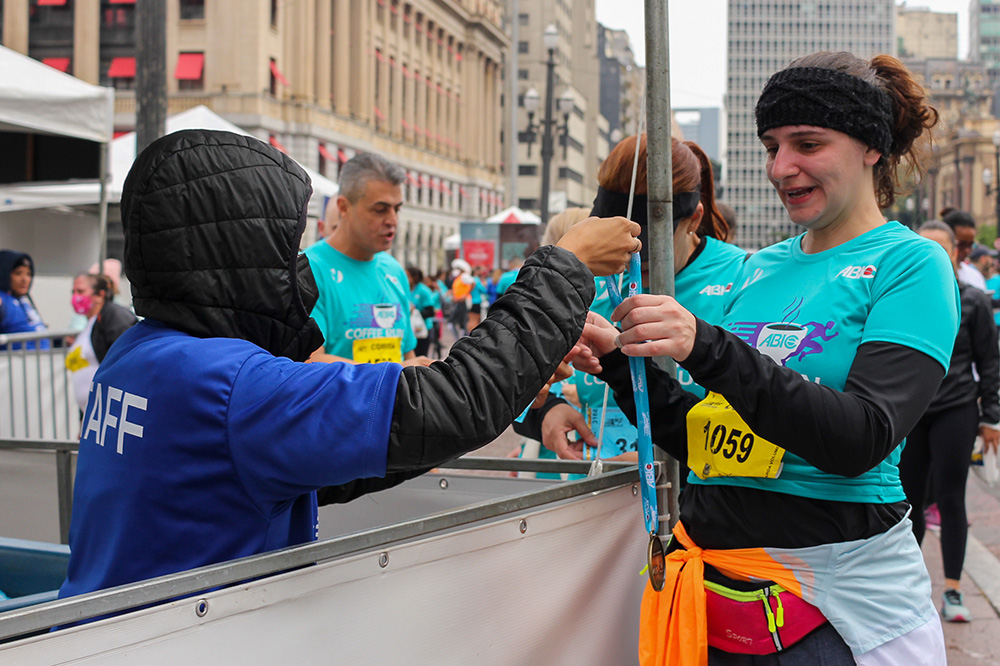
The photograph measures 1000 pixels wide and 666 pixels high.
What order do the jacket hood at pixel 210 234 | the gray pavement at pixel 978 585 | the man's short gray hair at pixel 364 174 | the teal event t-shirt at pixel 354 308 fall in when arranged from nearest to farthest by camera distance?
the jacket hood at pixel 210 234
the gray pavement at pixel 978 585
the teal event t-shirt at pixel 354 308
the man's short gray hair at pixel 364 174

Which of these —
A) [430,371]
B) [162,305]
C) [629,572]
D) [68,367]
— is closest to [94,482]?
[162,305]

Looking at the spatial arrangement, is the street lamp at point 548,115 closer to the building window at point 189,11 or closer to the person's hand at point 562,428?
the person's hand at point 562,428

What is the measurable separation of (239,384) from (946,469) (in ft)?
13.5

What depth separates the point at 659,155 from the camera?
1.97 meters

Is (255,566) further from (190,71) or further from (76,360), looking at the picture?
(190,71)

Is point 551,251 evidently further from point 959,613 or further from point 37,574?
point 959,613

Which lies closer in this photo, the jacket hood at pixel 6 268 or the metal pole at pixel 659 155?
the metal pole at pixel 659 155

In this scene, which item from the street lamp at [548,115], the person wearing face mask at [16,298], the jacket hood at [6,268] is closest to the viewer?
the person wearing face mask at [16,298]

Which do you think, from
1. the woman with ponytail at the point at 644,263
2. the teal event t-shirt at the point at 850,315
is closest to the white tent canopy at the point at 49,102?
the woman with ponytail at the point at 644,263

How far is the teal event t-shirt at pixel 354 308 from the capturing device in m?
4.52

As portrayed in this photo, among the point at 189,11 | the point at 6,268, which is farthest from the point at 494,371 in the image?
the point at 189,11

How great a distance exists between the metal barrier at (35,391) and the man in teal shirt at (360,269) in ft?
10.8

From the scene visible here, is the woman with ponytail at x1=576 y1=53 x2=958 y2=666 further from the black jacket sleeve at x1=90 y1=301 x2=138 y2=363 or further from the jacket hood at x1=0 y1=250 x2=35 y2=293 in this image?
the jacket hood at x1=0 y1=250 x2=35 y2=293

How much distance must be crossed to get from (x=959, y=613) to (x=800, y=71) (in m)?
3.66
